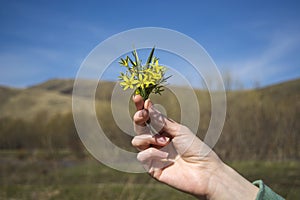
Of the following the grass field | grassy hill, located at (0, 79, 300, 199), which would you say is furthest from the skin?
the grass field

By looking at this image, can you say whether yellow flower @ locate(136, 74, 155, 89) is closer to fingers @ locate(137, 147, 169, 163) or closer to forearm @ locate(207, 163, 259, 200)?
fingers @ locate(137, 147, 169, 163)

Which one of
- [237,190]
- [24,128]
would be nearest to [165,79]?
[237,190]

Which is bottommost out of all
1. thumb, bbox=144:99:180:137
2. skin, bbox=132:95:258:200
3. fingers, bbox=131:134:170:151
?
skin, bbox=132:95:258:200

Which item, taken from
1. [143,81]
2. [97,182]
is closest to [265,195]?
[143,81]

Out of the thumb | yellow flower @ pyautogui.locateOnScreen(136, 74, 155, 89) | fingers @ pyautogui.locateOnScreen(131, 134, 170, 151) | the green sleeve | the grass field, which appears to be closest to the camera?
yellow flower @ pyautogui.locateOnScreen(136, 74, 155, 89)

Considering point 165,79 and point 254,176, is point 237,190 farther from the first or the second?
point 254,176

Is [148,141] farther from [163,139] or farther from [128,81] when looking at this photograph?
[128,81]

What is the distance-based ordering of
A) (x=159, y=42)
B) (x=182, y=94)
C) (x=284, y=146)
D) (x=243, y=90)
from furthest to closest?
(x=243, y=90), (x=284, y=146), (x=182, y=94), (x=159, y=42)
